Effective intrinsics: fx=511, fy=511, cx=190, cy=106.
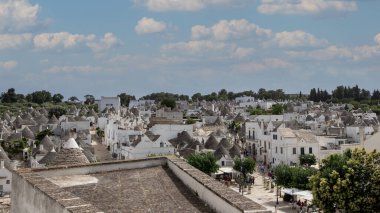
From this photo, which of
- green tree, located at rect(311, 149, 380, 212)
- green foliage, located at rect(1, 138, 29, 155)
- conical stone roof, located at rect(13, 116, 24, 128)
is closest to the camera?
green tree, located at rect(311, 149, 380, 212)

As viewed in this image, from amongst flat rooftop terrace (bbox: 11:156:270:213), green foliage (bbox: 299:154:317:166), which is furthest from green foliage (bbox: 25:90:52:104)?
flat rooftop terrace (bbox: 11:156:270:213)

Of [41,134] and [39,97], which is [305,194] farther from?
[39,97]

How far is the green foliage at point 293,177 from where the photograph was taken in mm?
38000

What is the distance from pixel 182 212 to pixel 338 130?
2492 inches

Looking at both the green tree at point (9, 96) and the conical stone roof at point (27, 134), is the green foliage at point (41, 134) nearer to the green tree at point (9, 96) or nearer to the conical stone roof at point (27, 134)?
the conical stone roof at point (27, 134)

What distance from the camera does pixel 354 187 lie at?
80.1ft

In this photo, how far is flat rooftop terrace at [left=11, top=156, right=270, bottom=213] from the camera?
29.5 ft

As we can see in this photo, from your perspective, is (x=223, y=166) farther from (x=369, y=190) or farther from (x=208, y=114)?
(x=208, y=114)

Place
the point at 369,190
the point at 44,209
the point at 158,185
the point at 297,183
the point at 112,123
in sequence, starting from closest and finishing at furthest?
the point at 44,209
the point at 158,185
the point at 369,190
the point at 297,183
the point at 112,123

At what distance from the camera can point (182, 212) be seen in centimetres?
970

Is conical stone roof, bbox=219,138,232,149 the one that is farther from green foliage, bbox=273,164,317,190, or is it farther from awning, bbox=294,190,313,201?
awning, bbox=294,190,313,201

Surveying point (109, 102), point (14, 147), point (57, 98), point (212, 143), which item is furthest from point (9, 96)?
point (212, 143)

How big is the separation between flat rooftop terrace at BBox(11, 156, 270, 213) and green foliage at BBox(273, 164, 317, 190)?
81.9 ft

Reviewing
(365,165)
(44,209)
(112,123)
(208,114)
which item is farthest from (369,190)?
(208,114)
